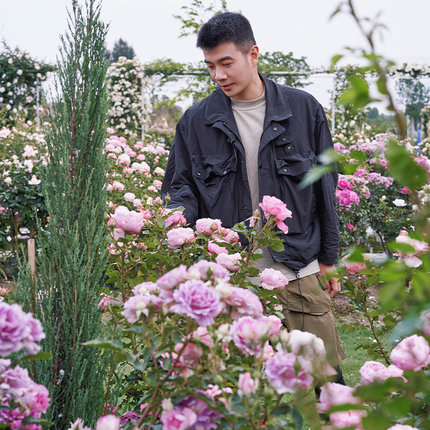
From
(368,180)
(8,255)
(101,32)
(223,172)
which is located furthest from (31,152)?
(101,32)

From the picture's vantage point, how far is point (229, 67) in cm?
250

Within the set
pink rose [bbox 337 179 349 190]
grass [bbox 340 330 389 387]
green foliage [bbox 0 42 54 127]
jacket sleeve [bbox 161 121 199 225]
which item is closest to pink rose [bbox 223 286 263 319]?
jacket sleeve [bbox 161 121 199 225]

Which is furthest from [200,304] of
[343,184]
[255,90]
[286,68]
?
[286,68]

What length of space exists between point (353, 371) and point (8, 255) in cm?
367

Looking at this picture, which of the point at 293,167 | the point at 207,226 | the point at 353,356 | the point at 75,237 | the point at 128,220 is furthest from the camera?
the point at 353,356

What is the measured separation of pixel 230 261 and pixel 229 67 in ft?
3.80

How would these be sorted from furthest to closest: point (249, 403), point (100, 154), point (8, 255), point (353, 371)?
point (8, 255) < point (353, 371) < point (100, 154) < point (249, 403)

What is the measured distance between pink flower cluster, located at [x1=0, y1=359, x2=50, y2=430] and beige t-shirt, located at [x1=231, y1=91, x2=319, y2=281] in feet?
5.12

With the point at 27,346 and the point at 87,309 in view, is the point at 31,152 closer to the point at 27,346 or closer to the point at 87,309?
the point at 87,309

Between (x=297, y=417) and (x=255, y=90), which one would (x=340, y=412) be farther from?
(x=255, y=90)

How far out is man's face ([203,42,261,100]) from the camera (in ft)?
8.16

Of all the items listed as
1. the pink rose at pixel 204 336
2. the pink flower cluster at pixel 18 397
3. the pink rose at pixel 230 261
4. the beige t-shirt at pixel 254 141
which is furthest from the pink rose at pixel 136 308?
the beige t-shirt at pixel 254 141

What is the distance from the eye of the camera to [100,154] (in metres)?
1.74

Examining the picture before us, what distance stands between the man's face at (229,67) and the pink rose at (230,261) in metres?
1.01
